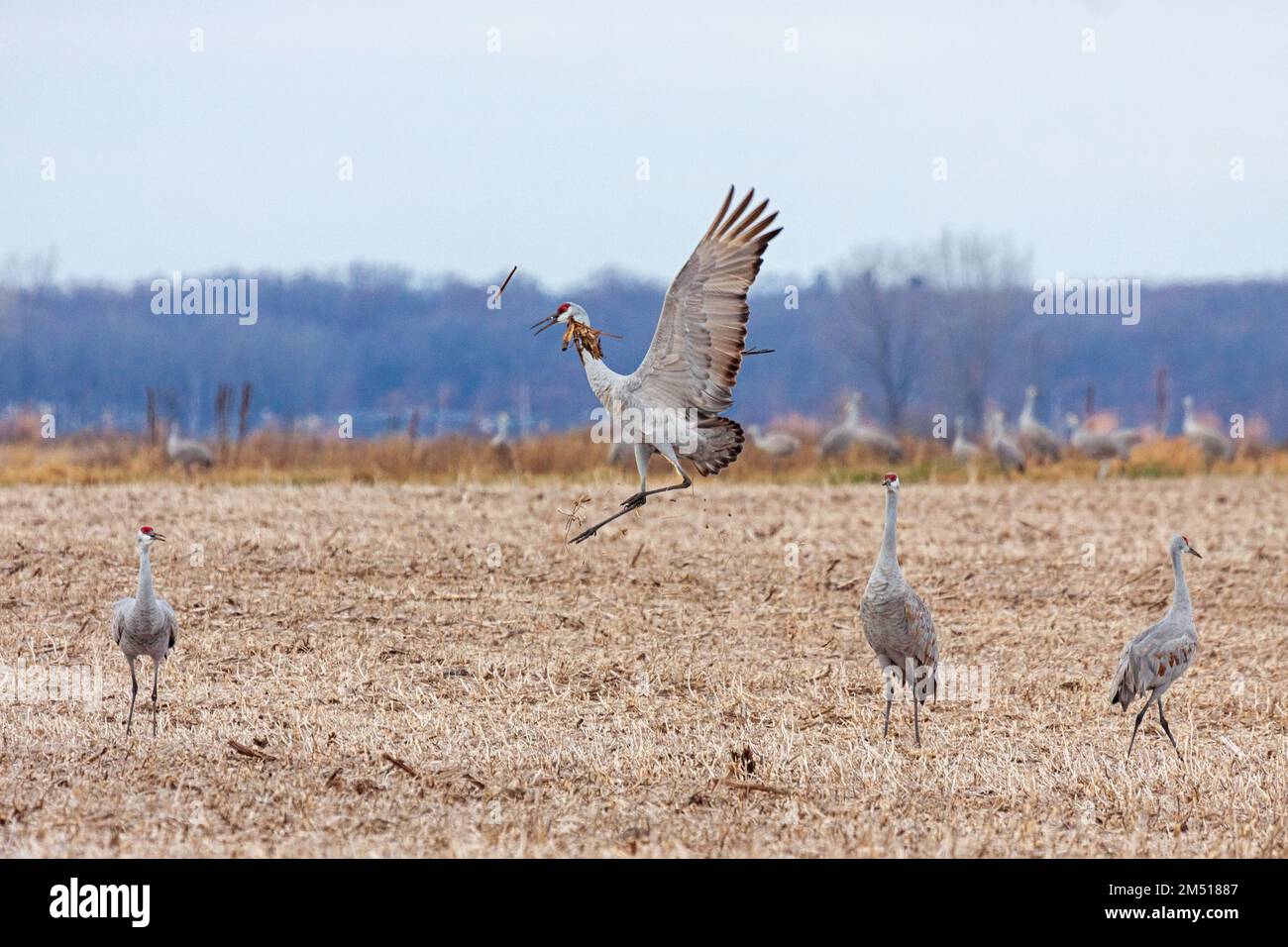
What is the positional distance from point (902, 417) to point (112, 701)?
176ft

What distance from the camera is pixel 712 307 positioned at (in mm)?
8477

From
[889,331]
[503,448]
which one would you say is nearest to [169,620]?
[503,448]

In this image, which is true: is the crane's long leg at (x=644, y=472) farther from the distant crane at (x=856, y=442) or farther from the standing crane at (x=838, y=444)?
the distant crane at (x=856, y=442)

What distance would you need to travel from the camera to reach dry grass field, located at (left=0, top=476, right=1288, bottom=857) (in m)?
6.68

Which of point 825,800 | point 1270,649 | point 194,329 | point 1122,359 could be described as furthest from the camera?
point 1122,359

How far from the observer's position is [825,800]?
7.11m

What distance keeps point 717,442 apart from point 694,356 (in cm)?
59

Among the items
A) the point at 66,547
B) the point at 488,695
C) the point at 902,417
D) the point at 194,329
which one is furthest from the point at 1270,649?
the point at 194,329

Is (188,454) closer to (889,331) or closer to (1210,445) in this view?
(1210,445)

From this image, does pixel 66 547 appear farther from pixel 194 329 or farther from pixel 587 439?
pixel 194 329
